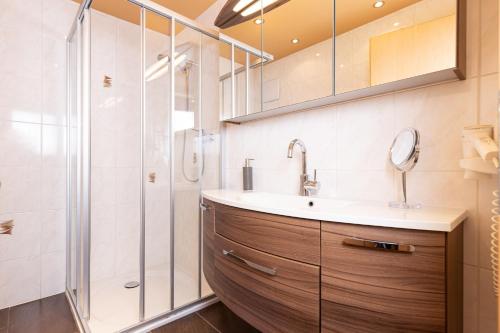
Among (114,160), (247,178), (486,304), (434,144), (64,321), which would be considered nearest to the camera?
(486,304)

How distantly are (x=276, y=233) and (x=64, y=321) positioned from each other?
1608 millimetres

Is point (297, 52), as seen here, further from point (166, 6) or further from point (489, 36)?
point (166, 6)

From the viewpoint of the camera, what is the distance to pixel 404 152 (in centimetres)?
102

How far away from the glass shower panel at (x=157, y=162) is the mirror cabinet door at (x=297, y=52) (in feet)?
2.23

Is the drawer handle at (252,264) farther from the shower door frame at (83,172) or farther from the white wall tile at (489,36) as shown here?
the white wall tile at (489,36)

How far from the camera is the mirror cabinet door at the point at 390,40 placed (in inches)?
36.4

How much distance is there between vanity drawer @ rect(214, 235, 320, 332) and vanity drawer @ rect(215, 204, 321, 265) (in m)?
0.03

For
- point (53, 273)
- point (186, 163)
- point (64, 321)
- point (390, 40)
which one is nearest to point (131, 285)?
point (64, 321)

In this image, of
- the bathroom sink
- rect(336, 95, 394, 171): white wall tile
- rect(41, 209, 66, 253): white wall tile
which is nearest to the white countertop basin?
the bathroom sink

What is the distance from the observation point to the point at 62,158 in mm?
1995

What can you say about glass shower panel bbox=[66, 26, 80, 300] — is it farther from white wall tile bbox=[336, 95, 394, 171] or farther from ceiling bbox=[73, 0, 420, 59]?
white wall tile bbox=[336, 95, 394, 171]

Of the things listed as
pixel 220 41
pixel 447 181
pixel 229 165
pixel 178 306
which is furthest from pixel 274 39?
pixel 178 306

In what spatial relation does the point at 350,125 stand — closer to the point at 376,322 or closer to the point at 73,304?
the point at 376,322

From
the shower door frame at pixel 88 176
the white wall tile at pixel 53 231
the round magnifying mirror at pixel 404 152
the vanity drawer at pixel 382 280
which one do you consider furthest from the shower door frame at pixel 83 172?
the round magnifying mirror at pixel 404 152
